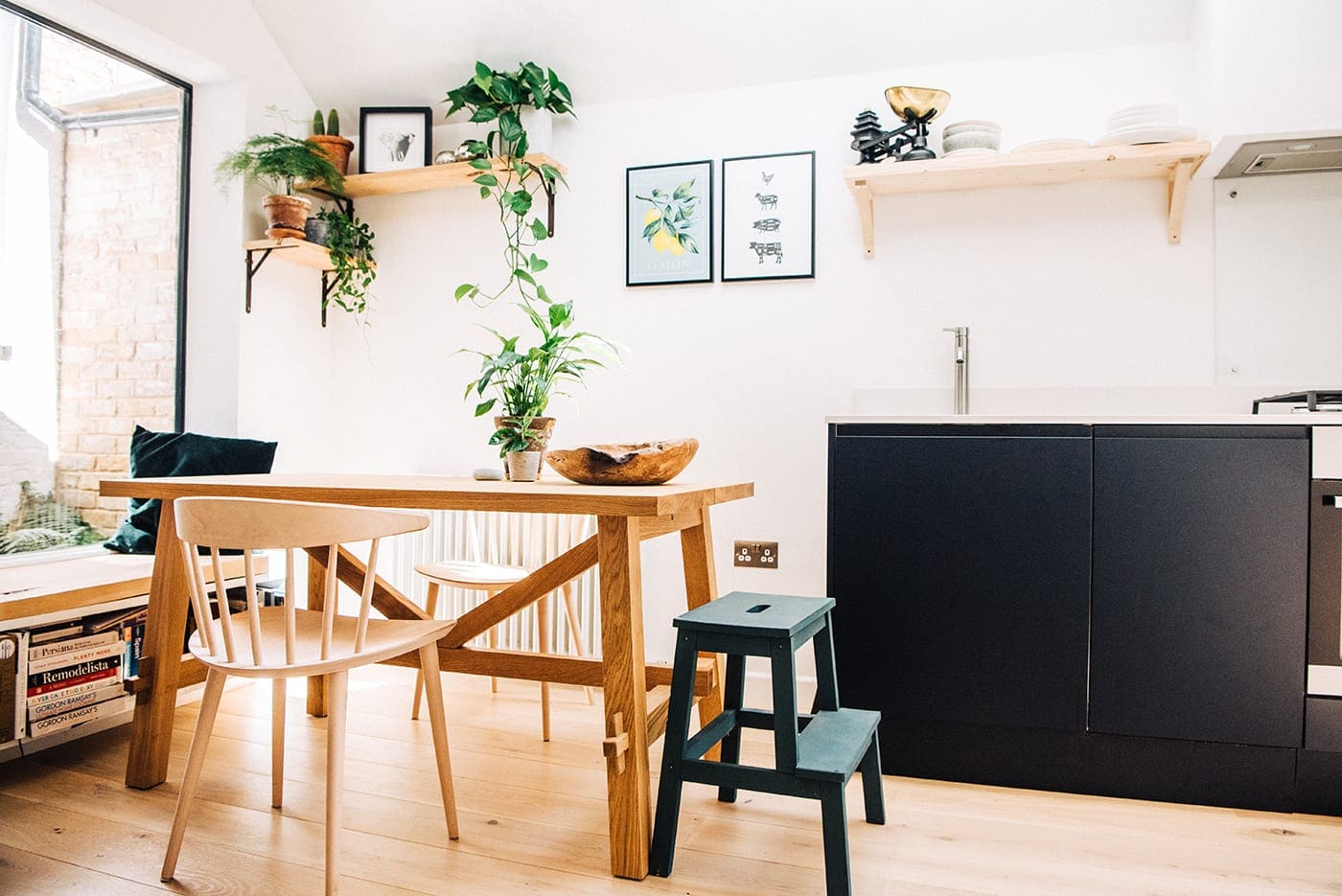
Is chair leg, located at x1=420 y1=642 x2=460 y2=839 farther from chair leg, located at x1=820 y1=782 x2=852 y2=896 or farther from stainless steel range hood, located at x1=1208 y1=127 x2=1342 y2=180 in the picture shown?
stainless steel range hood, located at x1=1208 y1=127 x2=1342 y2=180

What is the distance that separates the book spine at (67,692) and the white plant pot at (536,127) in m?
2.16

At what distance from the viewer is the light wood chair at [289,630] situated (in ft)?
5.02

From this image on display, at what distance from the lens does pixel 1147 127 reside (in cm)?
244

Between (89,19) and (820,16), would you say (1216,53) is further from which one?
(89,19)

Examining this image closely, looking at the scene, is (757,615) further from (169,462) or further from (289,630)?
(169,462)

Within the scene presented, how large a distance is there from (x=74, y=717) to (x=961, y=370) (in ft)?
9.02

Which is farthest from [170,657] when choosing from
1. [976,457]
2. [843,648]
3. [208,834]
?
[976,457]

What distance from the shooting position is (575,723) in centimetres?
267

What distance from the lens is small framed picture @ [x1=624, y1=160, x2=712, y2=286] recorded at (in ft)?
10.2

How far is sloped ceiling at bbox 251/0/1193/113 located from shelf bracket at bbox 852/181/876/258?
0.50 meters

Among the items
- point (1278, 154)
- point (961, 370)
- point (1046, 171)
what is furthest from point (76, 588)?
point (1278, 154)

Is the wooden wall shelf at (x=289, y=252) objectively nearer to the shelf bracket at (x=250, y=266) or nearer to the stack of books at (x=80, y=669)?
the shelf bracket at (x=250, y=266)

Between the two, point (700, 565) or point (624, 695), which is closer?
point (624, 695)

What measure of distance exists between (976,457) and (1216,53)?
132 centimetres
